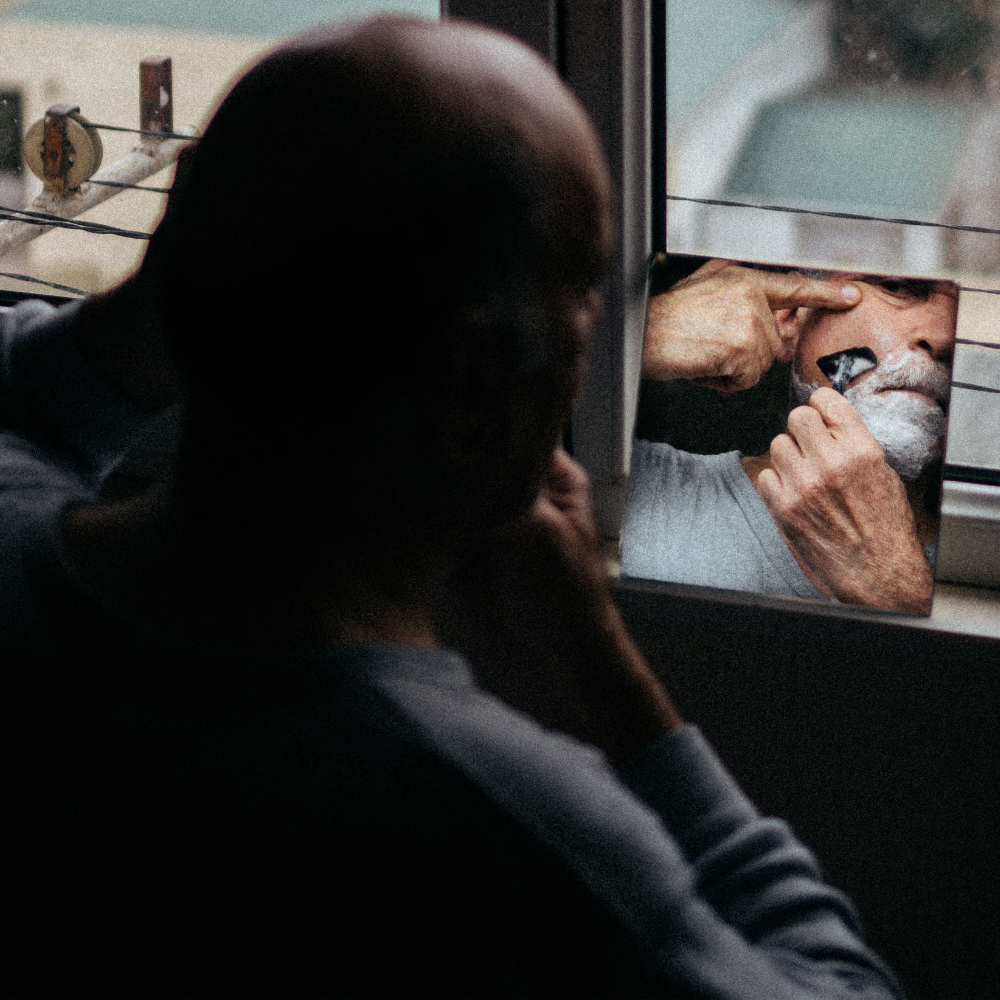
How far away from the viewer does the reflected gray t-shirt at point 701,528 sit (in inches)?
49.1

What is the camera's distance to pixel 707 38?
3.98 feet

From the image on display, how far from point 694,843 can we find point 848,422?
65cm

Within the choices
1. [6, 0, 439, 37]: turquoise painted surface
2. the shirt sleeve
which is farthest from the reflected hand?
[6, 0, 439, 37]: turquoise painted surface

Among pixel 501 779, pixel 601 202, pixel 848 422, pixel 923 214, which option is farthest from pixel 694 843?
pixel 923 214

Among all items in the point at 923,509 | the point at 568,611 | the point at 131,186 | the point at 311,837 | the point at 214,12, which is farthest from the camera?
the point at 131,186

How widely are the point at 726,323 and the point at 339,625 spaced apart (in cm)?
76

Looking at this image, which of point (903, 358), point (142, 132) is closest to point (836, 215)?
point (903, 358)

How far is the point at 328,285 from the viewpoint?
1.81ft

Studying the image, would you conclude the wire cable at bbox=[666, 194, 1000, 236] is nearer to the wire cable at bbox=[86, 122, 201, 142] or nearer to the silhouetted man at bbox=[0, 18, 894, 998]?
the wire cable at bbox=[86, 122, 201, 142]

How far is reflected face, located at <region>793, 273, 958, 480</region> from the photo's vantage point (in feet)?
3.92

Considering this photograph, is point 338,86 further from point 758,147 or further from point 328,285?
point 758,147

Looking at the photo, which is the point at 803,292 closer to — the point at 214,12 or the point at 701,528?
the point at 701,528

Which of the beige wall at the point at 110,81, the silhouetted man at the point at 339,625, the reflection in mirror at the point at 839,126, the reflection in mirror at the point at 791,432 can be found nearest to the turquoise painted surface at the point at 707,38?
the reflection in mirror at the point at 839,126

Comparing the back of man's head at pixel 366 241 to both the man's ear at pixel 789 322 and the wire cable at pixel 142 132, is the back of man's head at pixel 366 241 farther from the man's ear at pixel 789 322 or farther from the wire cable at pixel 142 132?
the wire cable at pixel 142 132
